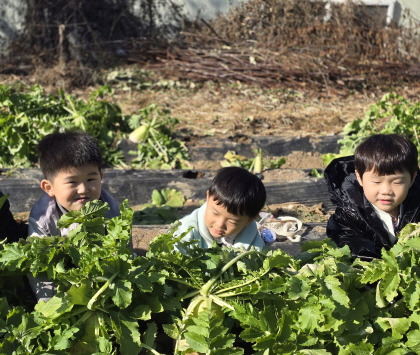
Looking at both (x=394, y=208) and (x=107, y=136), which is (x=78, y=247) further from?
(x=107, y=136)

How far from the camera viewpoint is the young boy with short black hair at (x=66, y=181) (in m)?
3.27

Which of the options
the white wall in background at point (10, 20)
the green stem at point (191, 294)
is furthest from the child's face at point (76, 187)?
the white wall in background at point (10, 20)

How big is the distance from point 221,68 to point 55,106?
4690 millimetres

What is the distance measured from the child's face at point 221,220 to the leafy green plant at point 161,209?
1667 millimetres

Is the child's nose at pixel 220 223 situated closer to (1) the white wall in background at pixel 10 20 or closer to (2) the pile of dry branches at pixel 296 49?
(2) the pile of dry branches at pixel 296 49

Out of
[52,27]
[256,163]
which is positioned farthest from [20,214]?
[52,27]

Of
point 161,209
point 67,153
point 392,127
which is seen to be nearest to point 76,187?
point 67,153

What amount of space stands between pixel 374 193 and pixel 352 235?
338 mm

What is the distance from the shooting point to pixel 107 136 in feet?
21.1

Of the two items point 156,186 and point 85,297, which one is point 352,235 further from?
point 156,186

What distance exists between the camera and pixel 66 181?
3271mm

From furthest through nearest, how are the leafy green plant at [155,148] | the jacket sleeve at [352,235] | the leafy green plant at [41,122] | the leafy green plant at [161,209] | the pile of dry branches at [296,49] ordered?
the pile of dry branches at [296,49] < the leafy green plant at [155,148] < the leafy green plant at [41,122] < the leafy green plant at [161,209] < the jacket sleeve at [352,235]

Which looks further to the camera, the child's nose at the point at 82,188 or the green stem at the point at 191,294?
the child's nose at the point at 82,188

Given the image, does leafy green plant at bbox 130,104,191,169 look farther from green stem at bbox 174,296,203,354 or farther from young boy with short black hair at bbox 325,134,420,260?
green stem at bbox 174,296,203,354
